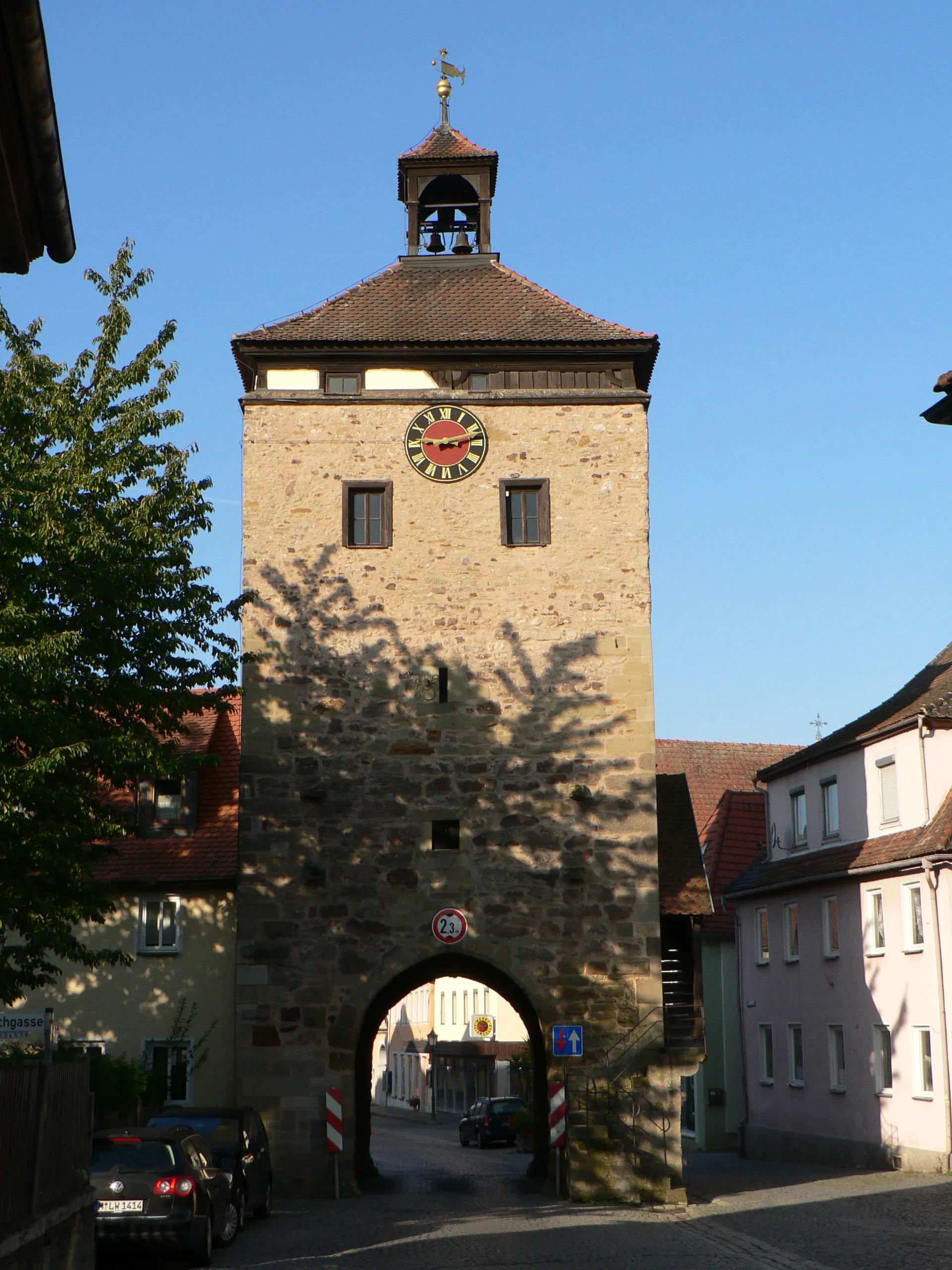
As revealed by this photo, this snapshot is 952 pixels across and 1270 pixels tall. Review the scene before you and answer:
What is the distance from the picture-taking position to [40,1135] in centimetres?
1026

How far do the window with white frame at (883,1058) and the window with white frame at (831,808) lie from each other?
3.93m

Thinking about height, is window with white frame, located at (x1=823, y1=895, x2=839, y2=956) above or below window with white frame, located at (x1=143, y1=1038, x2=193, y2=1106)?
above

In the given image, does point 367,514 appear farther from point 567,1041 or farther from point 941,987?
point 941,987

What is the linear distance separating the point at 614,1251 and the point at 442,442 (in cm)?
1167

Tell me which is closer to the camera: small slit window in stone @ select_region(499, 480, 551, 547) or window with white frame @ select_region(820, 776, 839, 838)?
small slit window in stone @ select_region(499, 480, 551, 547)

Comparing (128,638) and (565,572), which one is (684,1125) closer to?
(565,572)

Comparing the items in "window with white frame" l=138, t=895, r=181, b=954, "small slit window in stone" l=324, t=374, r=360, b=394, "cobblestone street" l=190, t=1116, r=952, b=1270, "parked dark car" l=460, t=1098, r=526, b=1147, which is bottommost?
"parked dark car" l=460, t=1098, r=526, b=1147

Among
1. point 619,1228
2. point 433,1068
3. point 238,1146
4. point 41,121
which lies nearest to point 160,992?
point 238,1146

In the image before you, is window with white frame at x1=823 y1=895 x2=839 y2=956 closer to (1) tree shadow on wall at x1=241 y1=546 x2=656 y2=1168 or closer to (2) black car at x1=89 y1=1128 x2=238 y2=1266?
(1) tree shadow on wall at x1=241 y1=546 x2=656 y2=1168

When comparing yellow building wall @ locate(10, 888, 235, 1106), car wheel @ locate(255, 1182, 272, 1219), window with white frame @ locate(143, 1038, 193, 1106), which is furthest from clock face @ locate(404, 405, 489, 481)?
car wheel @ locate(255, 1182, 272, 1219)

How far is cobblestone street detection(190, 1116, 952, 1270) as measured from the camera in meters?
13.1

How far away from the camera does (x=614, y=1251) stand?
1378cm

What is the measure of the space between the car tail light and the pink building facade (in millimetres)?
12834

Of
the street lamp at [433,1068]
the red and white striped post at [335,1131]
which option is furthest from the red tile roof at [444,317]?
the street lamp at [433,1068]
